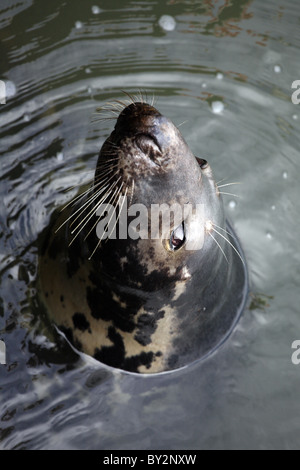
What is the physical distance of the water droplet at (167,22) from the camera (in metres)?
5.10

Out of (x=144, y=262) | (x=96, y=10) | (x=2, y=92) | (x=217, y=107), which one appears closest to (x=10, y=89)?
(x=2, y=92)

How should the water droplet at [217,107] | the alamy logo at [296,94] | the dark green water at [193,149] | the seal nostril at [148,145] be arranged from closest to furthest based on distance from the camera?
the seal nostril at [148,145] < the dark green water at [193,149] < the water droplet at [217,107] < the alamy logo at [296,94]

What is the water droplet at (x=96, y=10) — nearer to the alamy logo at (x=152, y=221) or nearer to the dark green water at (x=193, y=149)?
the dark green water at (x=193, y=149)

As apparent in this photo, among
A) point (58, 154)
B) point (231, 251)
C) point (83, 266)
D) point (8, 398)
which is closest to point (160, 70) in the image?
point (58, 154)

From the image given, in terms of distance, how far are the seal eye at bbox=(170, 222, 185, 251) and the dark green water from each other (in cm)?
94

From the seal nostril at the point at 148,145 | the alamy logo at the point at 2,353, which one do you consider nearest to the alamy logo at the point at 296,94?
the seal nostril at the point at 148,145

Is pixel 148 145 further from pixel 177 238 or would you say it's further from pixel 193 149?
pixel 193 149

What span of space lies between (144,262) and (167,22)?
9.45 ft

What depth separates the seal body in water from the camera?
265cm

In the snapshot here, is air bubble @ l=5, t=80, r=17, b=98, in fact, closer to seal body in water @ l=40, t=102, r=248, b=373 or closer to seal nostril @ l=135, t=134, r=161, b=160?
seal body in water @ l=40, t=102, r=248, b=373

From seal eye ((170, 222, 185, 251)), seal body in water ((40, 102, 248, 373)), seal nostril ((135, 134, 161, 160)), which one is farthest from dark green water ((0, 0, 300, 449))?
seal nostril ((135, 134, 161, 160))

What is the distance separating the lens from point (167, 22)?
5.12 m

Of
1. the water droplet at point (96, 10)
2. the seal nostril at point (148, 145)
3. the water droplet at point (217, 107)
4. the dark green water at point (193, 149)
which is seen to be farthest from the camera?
the water droplet at point (96, 10)

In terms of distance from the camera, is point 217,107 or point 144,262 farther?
point 217,107
